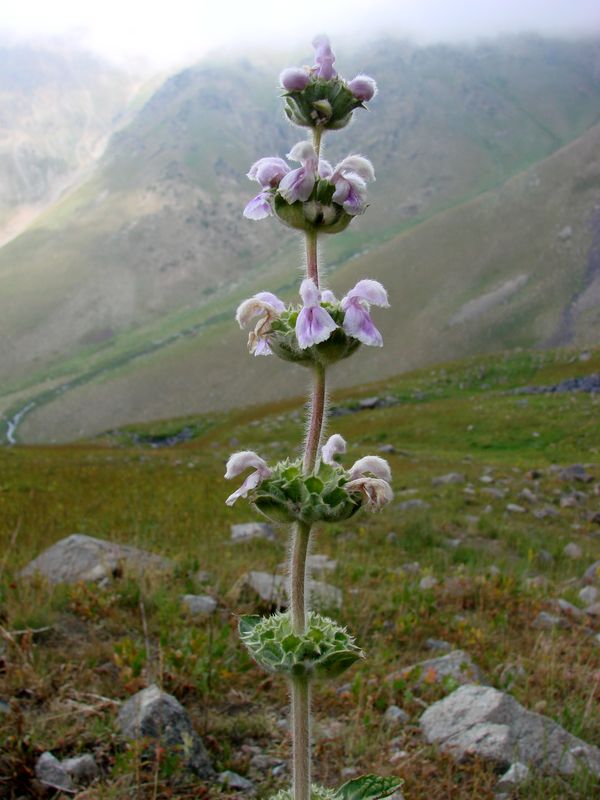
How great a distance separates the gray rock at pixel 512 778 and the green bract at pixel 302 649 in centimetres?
243

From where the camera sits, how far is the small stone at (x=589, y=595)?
1019cm

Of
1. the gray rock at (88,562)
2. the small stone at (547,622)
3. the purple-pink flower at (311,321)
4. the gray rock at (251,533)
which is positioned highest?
the purple-pink flower at (311,321)

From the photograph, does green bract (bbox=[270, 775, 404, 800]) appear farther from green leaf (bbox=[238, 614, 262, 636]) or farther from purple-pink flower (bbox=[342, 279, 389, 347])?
purple-pink flower (bbox=[342, 279, 389, 347])

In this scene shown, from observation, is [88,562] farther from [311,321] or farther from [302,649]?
[311,321]

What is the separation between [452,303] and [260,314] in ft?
429

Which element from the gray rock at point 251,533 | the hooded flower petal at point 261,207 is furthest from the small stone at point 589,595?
the hooded flower petal at point 261,207

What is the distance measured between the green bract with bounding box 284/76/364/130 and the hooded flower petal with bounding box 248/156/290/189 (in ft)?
1.06

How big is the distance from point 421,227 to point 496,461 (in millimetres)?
139025

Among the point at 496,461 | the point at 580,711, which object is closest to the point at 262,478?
the point at 580,711

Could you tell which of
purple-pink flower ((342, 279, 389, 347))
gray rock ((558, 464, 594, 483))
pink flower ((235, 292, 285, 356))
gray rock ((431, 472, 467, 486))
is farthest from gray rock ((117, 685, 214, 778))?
gray rock ((558, 464, 594, 483))

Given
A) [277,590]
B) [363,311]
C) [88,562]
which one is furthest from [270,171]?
[88,562]

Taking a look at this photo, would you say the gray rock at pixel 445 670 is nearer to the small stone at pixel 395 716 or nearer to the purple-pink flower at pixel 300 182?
the small stone at pixel 395 716

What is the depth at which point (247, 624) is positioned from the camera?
3.72 meters

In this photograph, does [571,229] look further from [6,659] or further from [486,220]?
[6,659]
